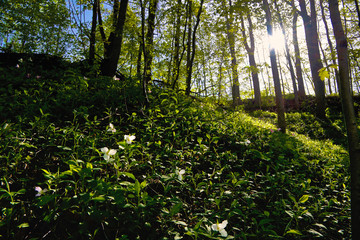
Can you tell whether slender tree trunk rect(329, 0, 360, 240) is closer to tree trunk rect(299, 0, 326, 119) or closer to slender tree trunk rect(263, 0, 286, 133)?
slender tree trunk rect(263, 0, 286, 133)

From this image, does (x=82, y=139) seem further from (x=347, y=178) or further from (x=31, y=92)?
(x=347, y=178)

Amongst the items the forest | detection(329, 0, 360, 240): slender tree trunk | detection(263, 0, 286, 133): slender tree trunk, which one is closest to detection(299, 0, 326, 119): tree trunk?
detection(263, 0, 286, 133): slender tree trunk

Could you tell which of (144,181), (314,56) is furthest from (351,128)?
(314,56)

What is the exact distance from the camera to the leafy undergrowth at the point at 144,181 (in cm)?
129

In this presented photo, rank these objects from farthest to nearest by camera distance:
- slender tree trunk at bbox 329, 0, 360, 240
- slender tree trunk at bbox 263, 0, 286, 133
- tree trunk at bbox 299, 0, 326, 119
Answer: tree trunk at bbox 299, 0, 326, 119 < slender tree trunk at bbox 263, 0, 286, 133 < slender tree trunk at bbox 329, 0, 360, 240

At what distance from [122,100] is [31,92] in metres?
1.71

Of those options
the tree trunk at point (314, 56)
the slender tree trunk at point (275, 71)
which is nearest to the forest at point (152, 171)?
the slender tree trunk at point (275, 71)

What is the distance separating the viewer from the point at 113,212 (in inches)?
53.2

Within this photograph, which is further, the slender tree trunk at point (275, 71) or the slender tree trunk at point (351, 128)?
the slender tree trunk at point (275, 71)

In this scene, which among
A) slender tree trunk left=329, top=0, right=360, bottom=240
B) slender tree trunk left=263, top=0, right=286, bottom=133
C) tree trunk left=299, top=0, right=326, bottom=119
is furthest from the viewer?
tree trunk left=299, top=0, right=326, bottom=119

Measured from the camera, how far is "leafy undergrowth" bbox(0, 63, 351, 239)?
129cm

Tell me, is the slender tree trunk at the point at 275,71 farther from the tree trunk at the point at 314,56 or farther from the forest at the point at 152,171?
the tree trunk at the point at 314,56

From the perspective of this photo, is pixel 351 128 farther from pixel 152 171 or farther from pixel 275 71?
pixel 275 71

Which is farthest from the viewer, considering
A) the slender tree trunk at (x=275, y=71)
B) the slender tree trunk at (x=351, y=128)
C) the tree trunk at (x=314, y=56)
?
the tree trunk at (x=314, y=56)
